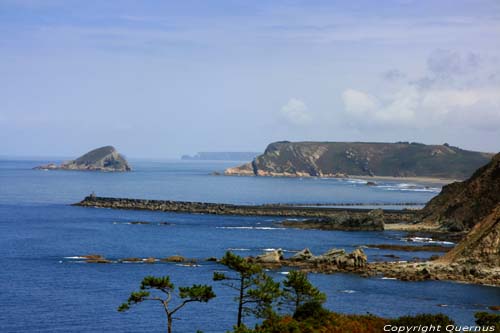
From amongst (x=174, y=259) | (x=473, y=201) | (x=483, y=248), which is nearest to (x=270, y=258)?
(x=174, y=259)

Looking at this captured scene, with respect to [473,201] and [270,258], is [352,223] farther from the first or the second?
[270,258]

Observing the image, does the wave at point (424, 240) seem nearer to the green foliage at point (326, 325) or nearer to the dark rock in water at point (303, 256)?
the dark rock in water at point (303, 256)

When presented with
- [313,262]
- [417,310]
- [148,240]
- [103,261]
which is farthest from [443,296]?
[148,240]

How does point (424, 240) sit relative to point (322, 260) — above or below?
above

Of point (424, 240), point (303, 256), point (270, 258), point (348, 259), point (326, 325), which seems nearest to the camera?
point (326, 325)

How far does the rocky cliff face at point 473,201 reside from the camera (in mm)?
149875

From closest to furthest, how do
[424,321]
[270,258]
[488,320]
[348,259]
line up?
[424,321] → [488,320] → [348,259] → [270,258]

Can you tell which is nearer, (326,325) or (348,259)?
(326,325)

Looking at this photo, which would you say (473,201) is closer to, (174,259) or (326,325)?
(174,259)

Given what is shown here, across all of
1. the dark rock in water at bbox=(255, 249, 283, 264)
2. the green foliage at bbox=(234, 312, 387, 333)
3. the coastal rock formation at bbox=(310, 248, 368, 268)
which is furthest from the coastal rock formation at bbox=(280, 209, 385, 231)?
the green foliage at bbox=(234, 312, 387, 333)

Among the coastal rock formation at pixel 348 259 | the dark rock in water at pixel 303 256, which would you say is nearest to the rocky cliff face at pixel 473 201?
the dark rock in water at pixel 303 256

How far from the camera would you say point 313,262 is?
105438 millimetres

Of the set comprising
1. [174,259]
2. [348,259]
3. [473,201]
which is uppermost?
[473,201]

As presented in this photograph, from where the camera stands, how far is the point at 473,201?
506ft
